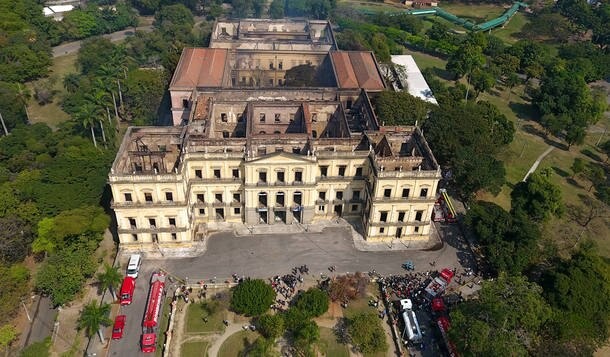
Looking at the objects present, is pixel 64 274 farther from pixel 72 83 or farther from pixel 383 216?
pixel 72 83

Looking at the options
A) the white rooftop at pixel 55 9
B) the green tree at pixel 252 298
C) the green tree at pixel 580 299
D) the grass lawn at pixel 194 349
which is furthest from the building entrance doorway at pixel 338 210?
the white rooftop at pixel 55 9

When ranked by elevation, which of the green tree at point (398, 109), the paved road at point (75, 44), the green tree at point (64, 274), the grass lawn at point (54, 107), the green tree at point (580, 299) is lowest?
the grass lawn at point (54, 107)

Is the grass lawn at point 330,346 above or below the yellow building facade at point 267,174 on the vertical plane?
below

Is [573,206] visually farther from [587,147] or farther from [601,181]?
[587,147]

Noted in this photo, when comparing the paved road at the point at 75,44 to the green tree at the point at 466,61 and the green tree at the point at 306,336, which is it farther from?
the green tree at the point at 306,336

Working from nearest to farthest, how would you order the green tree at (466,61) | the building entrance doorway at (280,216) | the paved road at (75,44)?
→ the building entrance doorway at (280,216) < the green tree at (466,61) < the paved road at (75,44)

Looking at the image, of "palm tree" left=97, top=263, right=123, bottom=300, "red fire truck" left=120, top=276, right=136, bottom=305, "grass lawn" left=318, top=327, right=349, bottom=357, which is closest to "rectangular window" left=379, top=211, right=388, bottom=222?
"grass lawn" left=318, top=327, right=349, bottom=357

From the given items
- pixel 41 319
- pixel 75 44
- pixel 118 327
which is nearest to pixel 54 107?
pixel 75 44
